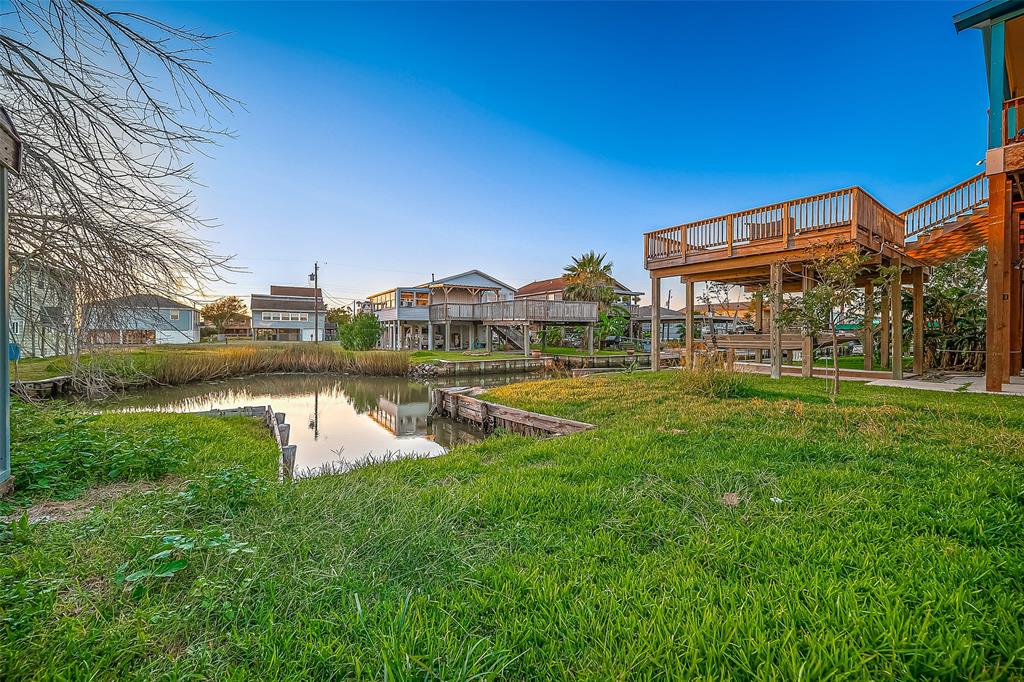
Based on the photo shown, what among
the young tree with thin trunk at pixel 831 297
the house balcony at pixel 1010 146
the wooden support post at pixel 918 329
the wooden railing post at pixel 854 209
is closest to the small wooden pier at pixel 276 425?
the young tree with thin trunk at pixel 831 297

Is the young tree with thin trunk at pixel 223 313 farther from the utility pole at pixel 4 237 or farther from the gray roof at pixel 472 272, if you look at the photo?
the utility pole at pixel 4 237

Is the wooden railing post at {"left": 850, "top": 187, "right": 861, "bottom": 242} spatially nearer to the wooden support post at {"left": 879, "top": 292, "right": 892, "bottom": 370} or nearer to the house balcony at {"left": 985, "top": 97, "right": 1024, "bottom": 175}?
the house balcony at {"left": 985, "top": 97, "right": 1024, "bottom": 175}

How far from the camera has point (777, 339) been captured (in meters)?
10.9

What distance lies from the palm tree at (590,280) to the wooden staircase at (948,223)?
2037 cm

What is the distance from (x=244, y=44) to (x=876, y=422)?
8.78 metres

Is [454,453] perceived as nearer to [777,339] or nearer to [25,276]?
[25,276]

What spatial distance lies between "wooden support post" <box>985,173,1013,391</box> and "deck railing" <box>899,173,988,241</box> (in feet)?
6.77

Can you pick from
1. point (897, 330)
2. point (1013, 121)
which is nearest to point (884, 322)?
point (897, 330)

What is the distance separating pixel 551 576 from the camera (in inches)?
88.7

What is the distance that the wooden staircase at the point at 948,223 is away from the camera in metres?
9.72

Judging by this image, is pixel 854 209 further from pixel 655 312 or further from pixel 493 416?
pixel 493 416

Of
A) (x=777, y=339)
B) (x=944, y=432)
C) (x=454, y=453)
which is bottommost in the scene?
(x=454, y=453)

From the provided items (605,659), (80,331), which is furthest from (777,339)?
(80,331)

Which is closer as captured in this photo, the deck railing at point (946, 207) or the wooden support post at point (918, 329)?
the deck railing at point (946, 207)
